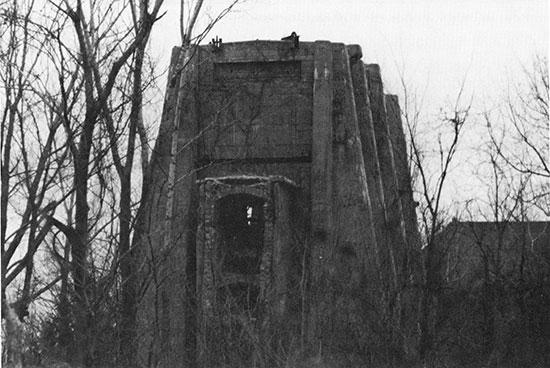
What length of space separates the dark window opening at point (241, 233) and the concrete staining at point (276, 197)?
0.03 metres

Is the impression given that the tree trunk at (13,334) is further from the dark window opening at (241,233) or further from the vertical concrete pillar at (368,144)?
the vertical concrete pillar at (368,144)

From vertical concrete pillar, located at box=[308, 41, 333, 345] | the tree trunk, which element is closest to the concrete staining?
vertical concrete pillar, located at box=[308, 41, 333, 345]

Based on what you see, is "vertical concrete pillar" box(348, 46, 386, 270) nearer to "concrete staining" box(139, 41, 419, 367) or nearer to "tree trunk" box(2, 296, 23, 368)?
"concrete staining" box(139, 41, 419, 367)

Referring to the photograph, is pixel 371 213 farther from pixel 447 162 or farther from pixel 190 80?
pixel 447 162

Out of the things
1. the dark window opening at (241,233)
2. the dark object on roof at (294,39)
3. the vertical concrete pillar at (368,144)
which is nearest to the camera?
the dark window opening at (241,233)

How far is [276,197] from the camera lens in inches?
768

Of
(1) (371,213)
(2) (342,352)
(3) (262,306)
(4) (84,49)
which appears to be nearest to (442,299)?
(2) (342,352)

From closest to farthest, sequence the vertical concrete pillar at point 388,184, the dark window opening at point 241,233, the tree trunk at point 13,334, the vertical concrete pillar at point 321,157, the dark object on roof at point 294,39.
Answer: the tree trunk at point 13,334 → the vertical concrete pillar at point 388,184 → the dark window opening at point 241,233 → the vertical concrete pillar at point 321,157 → the dark object on roof at point 294,39

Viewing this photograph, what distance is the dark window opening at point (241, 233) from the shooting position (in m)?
19.7

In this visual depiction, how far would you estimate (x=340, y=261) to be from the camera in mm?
19891

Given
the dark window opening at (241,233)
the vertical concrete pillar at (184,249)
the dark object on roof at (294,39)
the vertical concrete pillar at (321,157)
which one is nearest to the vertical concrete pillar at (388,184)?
the vertical concrete pillar at (321,157)

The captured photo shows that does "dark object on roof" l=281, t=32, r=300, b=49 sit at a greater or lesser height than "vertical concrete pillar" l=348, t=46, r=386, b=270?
greater

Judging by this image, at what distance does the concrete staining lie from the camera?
18484 millimetres

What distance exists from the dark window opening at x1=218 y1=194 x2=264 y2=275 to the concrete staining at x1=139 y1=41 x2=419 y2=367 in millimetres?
31
